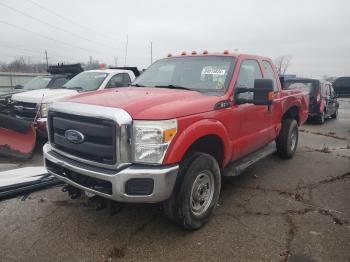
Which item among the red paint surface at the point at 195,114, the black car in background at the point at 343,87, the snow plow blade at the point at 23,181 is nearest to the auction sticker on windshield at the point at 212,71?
the red paint surface at the point at 195,114

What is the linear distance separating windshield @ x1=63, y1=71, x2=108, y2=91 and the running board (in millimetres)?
4446

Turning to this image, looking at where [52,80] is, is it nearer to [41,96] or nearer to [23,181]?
[41,96]

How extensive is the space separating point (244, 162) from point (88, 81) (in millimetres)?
5120

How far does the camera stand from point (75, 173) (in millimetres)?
3451

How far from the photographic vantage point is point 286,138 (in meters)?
6.40

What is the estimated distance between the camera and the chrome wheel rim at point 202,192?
3.64 m

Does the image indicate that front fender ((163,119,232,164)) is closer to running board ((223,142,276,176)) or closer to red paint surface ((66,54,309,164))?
red paint surface ((66,54,309,164))

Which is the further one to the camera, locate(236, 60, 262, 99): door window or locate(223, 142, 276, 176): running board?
locate(236, 60, 262, 99): door window

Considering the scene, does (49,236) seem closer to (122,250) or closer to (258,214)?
(122,250)

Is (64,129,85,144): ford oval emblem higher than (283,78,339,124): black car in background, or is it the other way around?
(64,129,85,144): ford oval emblem

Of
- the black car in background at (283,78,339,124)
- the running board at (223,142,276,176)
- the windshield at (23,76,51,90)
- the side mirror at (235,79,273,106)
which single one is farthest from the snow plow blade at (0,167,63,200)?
the black car in background at (283,78,339,124)

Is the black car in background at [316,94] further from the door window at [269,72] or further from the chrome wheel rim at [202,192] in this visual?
the chrome wheel rim at [202,192]

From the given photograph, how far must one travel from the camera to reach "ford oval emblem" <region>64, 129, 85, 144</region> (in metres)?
3.35

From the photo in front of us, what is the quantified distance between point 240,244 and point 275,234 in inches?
18.5
